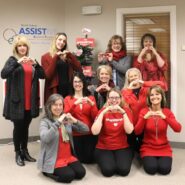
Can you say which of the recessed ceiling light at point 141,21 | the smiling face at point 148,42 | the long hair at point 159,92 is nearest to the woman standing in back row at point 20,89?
the long hair at point 159,92

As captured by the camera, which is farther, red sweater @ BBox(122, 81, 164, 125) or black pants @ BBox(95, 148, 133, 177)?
red sweater @ BBox(122, 81, 164, 125)

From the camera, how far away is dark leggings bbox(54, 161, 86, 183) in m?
3.07

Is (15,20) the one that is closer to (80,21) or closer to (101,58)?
(80,21)

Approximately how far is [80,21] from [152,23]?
41.9 inches

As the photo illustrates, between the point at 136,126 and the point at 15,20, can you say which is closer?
the point at 136,126

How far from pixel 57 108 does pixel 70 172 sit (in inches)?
24.4

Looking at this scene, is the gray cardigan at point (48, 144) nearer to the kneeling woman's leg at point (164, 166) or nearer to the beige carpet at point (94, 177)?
the beige carpet at point (94, 177)

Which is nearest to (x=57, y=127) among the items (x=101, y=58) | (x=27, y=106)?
(x=27, y=106)

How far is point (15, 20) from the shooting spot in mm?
4715

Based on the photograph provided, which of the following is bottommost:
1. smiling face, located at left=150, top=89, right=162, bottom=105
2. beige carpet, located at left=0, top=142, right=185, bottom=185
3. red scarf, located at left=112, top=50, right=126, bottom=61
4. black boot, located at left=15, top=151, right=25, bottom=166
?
beige carpet, located at left=0, top=142, right=185, bottom=185

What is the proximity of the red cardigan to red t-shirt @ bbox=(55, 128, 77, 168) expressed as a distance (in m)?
0.74

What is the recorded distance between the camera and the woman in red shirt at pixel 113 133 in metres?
3.34

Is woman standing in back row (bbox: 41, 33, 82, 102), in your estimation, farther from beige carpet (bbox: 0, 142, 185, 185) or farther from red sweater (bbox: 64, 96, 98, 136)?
beige carpet (bbox: 0, 142, 185, 185)

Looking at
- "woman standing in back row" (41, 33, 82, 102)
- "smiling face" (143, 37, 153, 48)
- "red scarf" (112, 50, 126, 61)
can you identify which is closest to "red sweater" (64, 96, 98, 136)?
"woman standing in back row" (41, 33, 82, 102)
